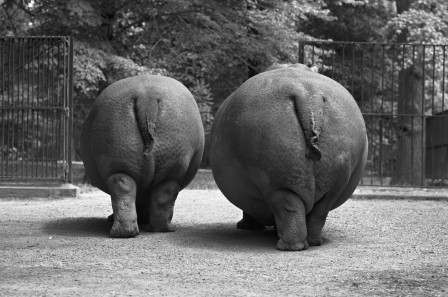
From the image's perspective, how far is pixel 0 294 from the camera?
5727 millimetres

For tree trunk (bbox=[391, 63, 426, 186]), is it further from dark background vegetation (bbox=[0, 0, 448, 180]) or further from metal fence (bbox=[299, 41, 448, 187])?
dark background vegetation (bbox=[0, 0, 448, 180])

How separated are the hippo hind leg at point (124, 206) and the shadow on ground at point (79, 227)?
365 millimetres

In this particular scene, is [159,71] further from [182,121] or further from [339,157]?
[339,157]

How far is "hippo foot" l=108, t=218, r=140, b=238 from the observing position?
349 inches

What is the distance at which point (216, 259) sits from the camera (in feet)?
24.7

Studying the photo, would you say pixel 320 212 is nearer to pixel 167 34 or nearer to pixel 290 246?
pixel 290 246

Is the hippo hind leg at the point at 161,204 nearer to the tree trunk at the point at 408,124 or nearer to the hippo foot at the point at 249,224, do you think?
the hippo foot at the point at 249,224

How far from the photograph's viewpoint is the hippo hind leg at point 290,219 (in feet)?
26.6

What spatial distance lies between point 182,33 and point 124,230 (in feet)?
42.7

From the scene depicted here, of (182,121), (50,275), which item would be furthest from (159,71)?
(50,275)

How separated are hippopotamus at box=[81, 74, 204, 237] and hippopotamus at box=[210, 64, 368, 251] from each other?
2.23 ft

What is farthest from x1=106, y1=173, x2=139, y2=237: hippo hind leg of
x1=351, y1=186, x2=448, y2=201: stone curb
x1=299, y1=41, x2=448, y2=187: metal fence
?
x1=299, y1=41, x2=448, y2=187: metal fence

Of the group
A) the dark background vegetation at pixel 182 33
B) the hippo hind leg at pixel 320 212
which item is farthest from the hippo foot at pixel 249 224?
the dark background vegetation at pixel 182 33

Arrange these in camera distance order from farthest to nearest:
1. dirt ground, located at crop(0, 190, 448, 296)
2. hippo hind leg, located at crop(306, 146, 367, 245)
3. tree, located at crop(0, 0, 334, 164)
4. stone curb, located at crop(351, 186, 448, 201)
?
tree, located at crop(0, 0, 334, 164) → stone curb, located at crop(351, 186, 448, 201) → hippo hind leg, located at crop(306, 146, 367, 245) → dirt ground, located at crop(0, 190, 448, 296)
